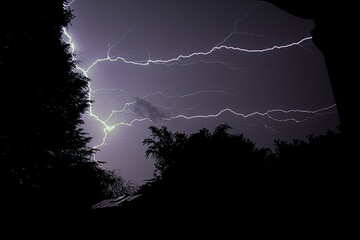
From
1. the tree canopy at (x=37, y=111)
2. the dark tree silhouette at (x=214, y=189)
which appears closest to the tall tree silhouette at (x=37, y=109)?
the tree canopy at (x=37, y=111)

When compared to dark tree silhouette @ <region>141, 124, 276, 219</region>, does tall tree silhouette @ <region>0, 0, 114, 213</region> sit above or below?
above

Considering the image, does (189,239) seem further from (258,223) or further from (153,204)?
(258,223)

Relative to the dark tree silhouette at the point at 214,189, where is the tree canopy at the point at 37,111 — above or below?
above

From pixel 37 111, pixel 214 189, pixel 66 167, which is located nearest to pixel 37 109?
pixel 37 111

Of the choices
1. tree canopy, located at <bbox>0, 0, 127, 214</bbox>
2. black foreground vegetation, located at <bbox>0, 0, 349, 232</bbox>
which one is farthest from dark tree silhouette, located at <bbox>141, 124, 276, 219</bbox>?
tree canopy, located at <bbox>0, 0, 127, 214</bbox>

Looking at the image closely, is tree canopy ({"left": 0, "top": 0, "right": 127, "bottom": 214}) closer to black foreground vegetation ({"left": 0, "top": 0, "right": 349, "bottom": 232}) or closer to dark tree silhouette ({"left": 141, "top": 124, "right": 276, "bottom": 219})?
black foreground vegetation ({"left": 0, "top": 0, "right": 349, "bottom": 232})

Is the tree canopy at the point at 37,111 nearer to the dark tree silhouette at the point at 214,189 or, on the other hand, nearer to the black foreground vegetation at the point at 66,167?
the black foreground vegetation at the point at 66,167

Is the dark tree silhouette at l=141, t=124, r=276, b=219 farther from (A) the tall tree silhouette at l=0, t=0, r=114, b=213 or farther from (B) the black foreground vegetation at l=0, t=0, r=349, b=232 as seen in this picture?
(A) the tall tree silhouette at l=0, t=0, r=114, b=213

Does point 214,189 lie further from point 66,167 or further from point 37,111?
point 37,111

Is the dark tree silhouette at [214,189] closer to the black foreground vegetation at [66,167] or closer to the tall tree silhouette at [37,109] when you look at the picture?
the black foreground vegetation at [66,167]
